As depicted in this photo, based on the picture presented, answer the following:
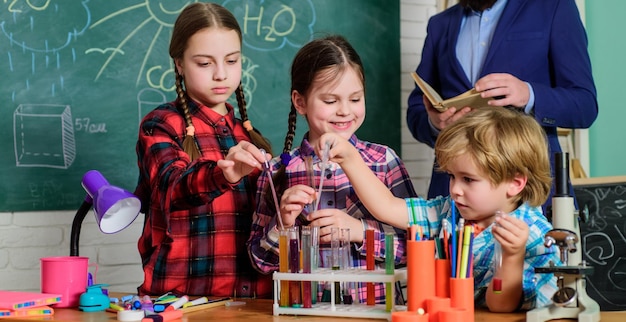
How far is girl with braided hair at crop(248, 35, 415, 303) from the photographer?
6.75 feet

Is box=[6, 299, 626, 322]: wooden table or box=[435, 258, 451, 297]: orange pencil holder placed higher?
box=[435, 258, 451, 297]: orange pencil holder

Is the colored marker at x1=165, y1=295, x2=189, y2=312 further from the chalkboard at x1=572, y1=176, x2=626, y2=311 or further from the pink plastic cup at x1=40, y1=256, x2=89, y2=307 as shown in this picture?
the chalkboard at x1=572, y1=176, x2=626, y2=311

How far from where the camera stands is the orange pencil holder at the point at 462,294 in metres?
1.49

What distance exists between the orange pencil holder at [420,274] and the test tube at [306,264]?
23cm

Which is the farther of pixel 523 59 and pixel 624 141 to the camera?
pixel 624 141

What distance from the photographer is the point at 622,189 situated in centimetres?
303

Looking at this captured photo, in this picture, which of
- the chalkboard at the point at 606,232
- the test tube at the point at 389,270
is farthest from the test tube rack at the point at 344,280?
the chalkboard at the point at 606,232

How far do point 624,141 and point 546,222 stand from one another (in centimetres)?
253

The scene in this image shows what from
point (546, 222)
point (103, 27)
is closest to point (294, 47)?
point (103, 27)

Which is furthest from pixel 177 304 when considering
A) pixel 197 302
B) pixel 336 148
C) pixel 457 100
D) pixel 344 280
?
pixel 457 100

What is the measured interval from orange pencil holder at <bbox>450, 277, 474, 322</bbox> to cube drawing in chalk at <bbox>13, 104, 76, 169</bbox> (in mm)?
2202

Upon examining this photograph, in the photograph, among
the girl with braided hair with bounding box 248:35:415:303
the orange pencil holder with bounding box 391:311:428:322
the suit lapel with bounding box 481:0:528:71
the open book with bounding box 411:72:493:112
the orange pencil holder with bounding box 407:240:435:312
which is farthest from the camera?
the suit lapel with bounding box 481:0:528:71

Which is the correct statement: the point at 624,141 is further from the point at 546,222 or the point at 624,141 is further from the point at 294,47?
the point at 546,222

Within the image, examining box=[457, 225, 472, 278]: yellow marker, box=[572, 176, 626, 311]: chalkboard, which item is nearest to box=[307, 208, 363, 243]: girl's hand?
box=[457, 225, 472, 278]: yellow marker
